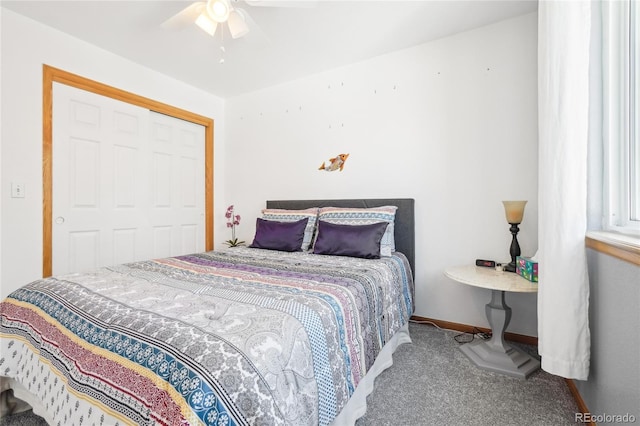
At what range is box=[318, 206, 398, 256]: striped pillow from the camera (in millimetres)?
2408

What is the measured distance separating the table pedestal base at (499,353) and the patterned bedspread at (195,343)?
28.7 inches

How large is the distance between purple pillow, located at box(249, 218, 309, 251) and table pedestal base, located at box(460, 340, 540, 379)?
1549 millimetres

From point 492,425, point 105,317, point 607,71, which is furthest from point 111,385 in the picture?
point 607,71

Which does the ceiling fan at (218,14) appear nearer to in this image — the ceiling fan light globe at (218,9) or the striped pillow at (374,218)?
the ceiling fan light globe at (218,9)

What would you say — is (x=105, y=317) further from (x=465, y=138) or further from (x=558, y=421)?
(x=465, y=138)

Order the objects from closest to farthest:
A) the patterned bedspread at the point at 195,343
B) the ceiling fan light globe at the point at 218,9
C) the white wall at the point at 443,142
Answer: the patterned bedspread at the point at 195,343
the ceiling fan light globe at the point at 218,9
the white wall at the point at 443,142

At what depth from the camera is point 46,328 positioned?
46.4 inches

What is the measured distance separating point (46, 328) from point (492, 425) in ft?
6.72

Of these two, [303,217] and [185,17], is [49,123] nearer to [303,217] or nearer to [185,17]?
[185,17]

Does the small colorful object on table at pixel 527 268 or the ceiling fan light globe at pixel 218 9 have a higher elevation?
the ceiling fan light globe at pixel 218 9

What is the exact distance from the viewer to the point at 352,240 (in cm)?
224

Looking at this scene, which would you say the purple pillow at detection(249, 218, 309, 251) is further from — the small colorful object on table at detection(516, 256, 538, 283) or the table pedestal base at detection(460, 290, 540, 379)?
the small colorful object on table at detection(516, 256, 538, 283)

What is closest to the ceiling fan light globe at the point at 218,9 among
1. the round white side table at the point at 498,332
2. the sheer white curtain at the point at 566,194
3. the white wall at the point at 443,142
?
the white wall at the point at 443,142

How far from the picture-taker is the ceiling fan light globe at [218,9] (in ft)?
5.64
